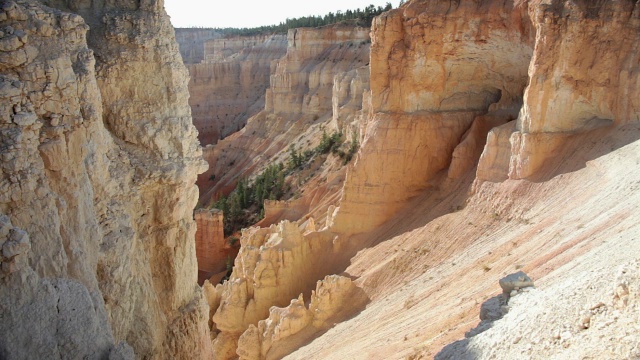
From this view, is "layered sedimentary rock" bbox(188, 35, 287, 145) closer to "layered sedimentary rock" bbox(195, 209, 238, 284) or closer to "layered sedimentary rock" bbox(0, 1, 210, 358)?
"layered sedimentary rock" bbox(195, 209, 238, 284)

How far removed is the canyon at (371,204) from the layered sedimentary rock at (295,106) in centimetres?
1890

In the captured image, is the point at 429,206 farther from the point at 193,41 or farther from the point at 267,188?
the point at 193,41

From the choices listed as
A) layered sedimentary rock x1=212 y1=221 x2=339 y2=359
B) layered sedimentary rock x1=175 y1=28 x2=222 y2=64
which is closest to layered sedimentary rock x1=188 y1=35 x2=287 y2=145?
layered sedimentary rock x1=175 y1=28 x2=222 y2=64

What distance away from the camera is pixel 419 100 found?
23.6 meters

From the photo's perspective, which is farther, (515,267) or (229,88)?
(229,88)

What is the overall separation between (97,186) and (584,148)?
14.6 metres

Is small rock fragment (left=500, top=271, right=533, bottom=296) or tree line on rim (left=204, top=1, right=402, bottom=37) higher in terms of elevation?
tree line on rim (left=204, top=1, right=402, bottom=37)

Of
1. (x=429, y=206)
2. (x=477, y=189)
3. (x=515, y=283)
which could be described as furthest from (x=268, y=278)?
(x=515, y=283)

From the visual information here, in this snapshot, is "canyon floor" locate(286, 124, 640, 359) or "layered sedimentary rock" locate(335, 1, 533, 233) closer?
"canyon floor" locate(286, 124, 640, 359)

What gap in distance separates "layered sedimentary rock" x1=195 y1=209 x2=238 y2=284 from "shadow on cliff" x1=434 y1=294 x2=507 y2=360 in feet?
79.6

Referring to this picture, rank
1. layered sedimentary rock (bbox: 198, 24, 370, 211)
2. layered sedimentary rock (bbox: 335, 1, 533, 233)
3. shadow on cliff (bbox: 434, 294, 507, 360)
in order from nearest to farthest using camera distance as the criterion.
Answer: shadow on cliff (bbox: 434, 294, 507, 360), layered sedimentary rock (bbox: 335, 1, 533, 233), layered sedimentary rock (bbox: 198, 24, 370, 211)

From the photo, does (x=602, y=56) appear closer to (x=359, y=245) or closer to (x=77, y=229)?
(x=359, y=245)

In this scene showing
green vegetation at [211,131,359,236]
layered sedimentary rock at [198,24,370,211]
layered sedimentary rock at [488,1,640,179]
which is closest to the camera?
layered sedimentary rock at [488,1,640,179]

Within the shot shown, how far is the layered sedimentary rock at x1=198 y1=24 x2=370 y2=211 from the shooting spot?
54.0 m
